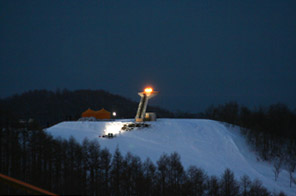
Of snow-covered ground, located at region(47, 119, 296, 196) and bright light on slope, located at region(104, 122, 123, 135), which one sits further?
bright light on slope, located at region(104, 122, 123, 135)

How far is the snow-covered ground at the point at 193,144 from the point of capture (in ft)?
104

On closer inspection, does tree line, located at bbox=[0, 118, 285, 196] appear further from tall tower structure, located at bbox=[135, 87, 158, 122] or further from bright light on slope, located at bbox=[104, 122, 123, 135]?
tall tower structure, located at bbox=[135, 87, 158, 122]

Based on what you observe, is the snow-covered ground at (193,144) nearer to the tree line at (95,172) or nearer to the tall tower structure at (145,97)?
the tree line at (95,172)

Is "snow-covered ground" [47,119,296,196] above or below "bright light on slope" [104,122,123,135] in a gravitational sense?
below

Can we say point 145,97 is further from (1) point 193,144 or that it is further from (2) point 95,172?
(2) point 95,172

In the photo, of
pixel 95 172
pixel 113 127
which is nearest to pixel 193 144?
pixel 113 127

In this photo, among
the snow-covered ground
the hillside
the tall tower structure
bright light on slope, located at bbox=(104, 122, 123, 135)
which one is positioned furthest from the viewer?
the hillside

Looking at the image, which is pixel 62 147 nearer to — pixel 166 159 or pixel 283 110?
pixel 166 159

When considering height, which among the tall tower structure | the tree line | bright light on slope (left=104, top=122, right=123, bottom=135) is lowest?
the tree line

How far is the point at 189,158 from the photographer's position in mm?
32688

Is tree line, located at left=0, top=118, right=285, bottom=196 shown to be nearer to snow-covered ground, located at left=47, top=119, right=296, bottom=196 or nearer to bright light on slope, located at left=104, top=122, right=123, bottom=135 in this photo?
snow-covered ground, located at left=47, top=119, right=296, bottom=196

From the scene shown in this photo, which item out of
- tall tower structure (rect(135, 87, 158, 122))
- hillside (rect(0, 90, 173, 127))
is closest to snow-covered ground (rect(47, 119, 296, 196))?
tall tower structure (rect(135, 87, 158, 122))

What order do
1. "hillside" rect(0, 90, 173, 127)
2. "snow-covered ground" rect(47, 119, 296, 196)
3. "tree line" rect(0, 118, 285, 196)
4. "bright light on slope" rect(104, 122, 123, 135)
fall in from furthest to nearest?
"hillside" rect(0, 90, 173, 127), "bright light on slope" rect(104, 122, 123, 135), "snow-covered ground" rect(47, 119, 296, 196), "tree line" rect(0, 118, 285, 196)

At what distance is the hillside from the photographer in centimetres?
10800
